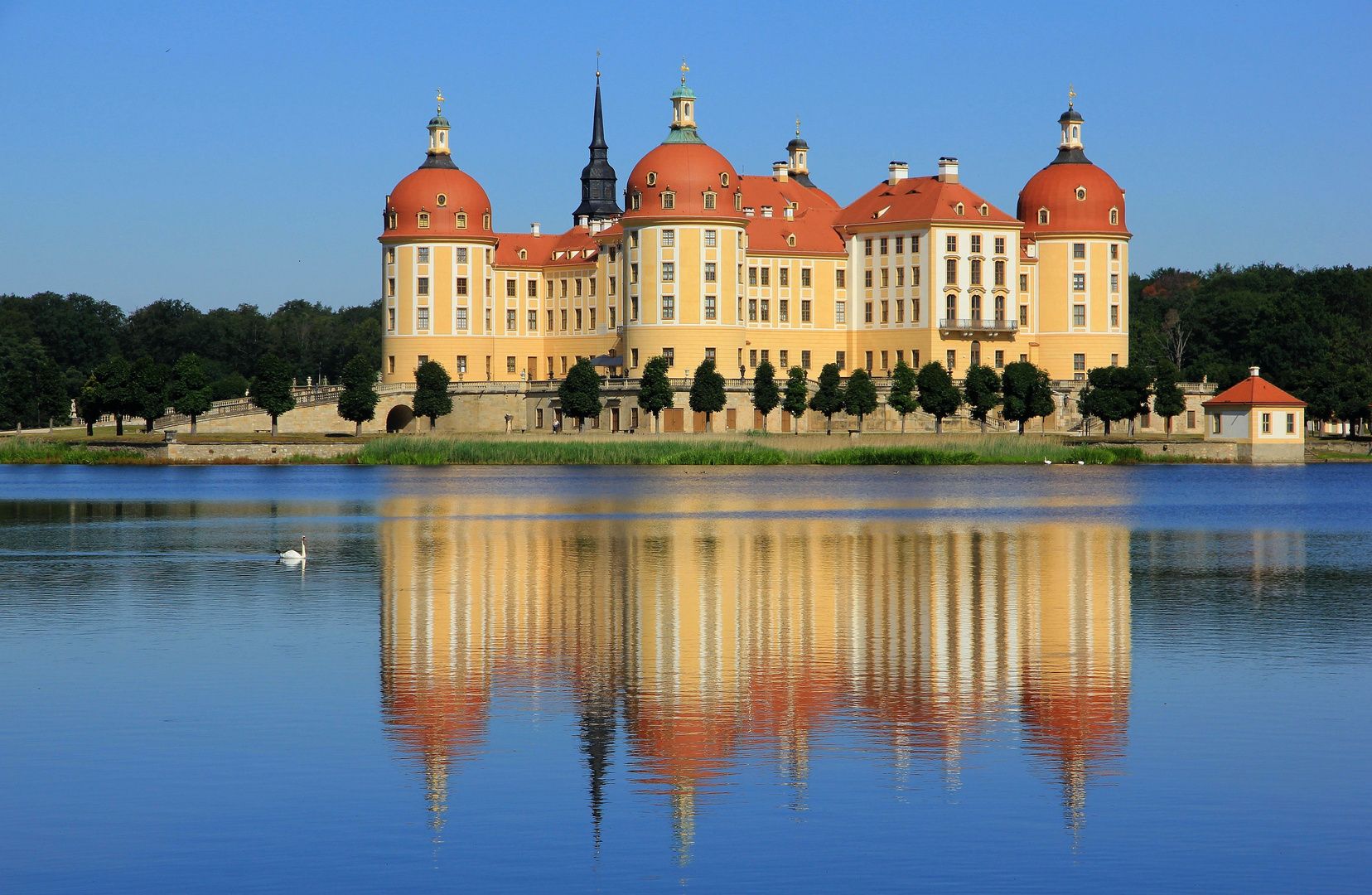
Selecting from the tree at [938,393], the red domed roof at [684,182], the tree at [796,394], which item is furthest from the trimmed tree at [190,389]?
the tree at [938,393]

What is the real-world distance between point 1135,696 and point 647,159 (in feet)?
301

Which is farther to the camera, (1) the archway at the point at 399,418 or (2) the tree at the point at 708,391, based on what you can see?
(1) the archway at the point at 399,418

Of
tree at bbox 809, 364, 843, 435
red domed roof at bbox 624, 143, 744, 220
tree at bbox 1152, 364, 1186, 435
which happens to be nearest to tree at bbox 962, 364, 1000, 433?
tree at bbox 809, 364, 843, 435

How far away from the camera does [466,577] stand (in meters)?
28.0

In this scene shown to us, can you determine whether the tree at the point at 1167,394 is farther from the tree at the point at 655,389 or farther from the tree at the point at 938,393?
the tree at the point at 655,389

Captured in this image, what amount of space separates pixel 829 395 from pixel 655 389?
9.36 metres

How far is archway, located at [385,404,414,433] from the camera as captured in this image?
107 meters

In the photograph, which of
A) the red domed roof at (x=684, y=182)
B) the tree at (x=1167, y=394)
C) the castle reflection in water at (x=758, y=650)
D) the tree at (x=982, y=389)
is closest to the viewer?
the castle reflection in water at (x=758, y=650)

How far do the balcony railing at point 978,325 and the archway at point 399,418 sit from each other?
31732 mm

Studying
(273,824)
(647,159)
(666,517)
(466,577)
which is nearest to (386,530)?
(666,517)

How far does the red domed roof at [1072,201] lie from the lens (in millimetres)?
109938

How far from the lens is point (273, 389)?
3725 inches

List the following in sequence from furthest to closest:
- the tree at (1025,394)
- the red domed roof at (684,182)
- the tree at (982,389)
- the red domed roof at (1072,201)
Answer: the red domed roof at (1072,201), the red domed roof at (684,182), the tree at (982,389), the tree at (1025,394)

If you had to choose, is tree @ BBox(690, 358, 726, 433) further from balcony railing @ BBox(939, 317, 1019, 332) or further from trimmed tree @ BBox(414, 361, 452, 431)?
balcony railing @ BBox(939, 317, 1019, 332)
